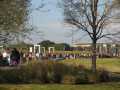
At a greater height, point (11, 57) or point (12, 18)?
point (12, 18)

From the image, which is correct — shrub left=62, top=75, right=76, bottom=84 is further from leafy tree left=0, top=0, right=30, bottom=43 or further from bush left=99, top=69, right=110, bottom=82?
leafy tree left=0, top=0, right=30, bottom=43

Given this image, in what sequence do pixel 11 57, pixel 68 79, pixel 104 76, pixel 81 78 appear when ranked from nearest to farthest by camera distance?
pixel 68 79
pixel 81 78
pixel 104 76
pixel 11 57

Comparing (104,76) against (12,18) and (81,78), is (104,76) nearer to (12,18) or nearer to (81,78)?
(81,78)

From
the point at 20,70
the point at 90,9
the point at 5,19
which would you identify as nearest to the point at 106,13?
the point at 90,9

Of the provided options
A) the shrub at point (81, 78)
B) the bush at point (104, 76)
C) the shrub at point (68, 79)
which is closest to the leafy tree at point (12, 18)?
the shrub at point (68, 79)

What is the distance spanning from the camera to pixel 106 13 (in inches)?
1217

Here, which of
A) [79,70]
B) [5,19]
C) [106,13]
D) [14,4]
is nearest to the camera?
[14,4]

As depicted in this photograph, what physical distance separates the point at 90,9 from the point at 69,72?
6497 mm

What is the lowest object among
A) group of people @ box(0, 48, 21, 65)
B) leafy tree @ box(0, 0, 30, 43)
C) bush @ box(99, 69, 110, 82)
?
bush @ box(99, 69, 110, 82)

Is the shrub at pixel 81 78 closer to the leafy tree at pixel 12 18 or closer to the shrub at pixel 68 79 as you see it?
the shrub at pixel 68 79

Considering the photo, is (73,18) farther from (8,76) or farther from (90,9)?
(8,76)

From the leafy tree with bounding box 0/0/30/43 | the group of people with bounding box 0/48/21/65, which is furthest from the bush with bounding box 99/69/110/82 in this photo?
the leafy tree with bounding box 0/0/30/43

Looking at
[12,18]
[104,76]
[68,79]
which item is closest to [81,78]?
[68,79]

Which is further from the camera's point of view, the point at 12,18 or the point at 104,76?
the point at 104,76
